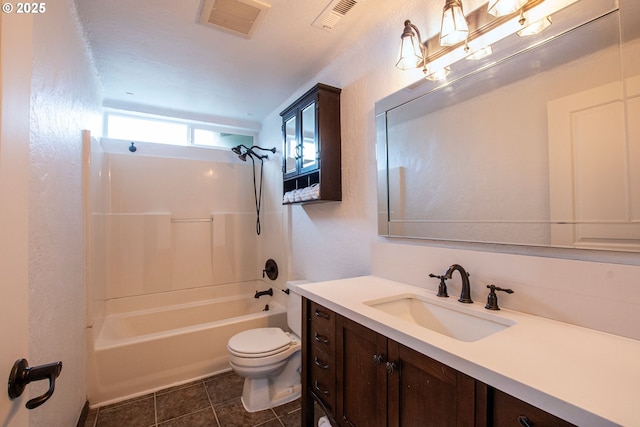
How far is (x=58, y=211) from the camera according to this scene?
1.35 m

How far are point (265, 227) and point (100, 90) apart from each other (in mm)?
1971

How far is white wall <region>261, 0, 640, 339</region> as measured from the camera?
87 cm

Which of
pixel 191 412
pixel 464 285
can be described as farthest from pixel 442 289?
pixel 191 412

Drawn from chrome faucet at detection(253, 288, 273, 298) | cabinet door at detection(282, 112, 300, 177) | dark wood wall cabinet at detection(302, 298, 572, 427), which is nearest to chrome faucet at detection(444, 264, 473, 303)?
dark wood wall cabinet at detection(302, 298, 572, 427)

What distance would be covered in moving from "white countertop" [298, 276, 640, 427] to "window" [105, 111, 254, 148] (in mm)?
3007

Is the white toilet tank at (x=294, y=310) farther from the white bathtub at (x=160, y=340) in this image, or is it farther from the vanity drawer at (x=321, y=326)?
the vanity drawer at (x=321, y=326)

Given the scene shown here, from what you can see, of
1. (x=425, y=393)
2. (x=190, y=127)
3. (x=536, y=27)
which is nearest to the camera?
(x=425, y=393)

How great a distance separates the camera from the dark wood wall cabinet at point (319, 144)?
78.3 inches

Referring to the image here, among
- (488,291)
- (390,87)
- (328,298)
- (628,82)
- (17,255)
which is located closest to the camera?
(17,255)

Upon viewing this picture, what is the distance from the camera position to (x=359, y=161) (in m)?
1.88

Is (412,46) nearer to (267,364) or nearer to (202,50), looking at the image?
(202,50)

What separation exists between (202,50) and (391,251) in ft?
6.09

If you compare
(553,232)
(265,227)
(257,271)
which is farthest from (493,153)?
(257,271)

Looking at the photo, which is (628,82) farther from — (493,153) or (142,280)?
(142,280)
